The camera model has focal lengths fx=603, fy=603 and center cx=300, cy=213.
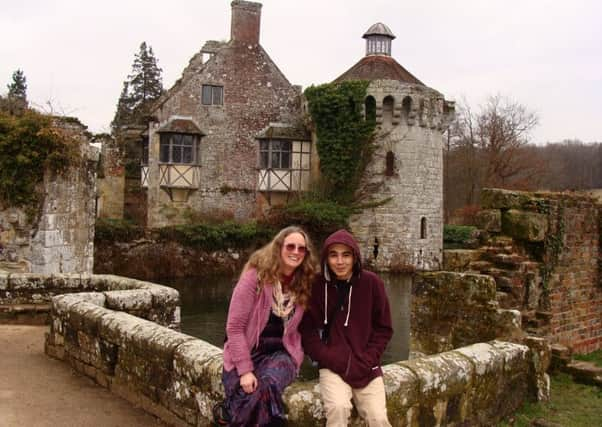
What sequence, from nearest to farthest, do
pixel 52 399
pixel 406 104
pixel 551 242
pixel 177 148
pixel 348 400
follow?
1. pixel 348 400
2. pixel 52 399
3. pixel 551 242
4. pixel 406 104
5. pixel 177 148

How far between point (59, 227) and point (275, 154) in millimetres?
18326

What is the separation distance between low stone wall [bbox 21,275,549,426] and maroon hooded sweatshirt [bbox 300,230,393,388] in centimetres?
24

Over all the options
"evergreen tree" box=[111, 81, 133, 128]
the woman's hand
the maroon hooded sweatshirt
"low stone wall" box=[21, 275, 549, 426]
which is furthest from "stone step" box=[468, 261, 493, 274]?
"evergreen tree" box=[111, 81, 133, 128]

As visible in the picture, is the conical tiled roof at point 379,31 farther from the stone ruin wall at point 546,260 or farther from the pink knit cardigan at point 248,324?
the pink knit cardigan at point 248,324

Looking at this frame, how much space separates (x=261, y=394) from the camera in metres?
3.09

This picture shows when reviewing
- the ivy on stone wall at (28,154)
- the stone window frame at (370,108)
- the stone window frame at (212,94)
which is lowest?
the ivy on stone wall at (28,154)

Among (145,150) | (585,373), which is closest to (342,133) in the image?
(145,150)

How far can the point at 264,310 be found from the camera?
324cm

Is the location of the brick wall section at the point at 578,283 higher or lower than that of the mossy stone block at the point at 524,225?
lower

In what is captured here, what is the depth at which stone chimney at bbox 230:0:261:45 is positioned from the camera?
92.9ft

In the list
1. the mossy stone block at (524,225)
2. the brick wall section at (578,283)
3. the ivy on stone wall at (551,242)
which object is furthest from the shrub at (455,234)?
the mossy stone block at (524,225)

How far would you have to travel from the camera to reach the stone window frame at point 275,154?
2848cm

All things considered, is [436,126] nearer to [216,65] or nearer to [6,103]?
[216,65]

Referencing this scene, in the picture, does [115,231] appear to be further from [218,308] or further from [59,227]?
[59,227]
